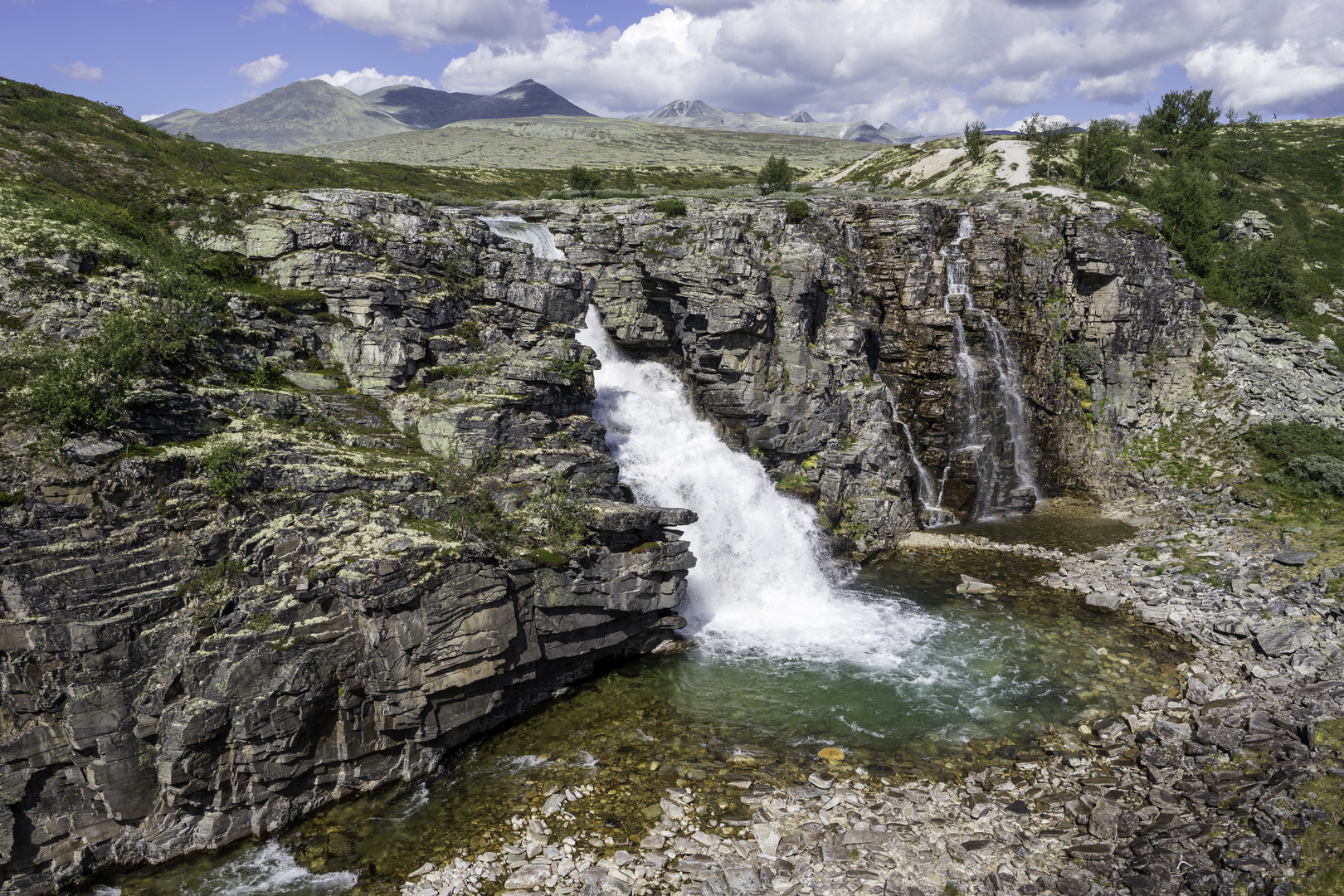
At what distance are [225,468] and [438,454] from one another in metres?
6.96

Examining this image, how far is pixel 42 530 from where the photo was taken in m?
15.7

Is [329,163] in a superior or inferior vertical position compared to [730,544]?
superior

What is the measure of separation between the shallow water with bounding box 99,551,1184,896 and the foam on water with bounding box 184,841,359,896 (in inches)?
1.3

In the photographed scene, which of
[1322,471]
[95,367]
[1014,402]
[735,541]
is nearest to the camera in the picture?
[95,367]

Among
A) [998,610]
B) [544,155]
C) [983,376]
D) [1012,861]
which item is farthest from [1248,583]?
[544,155]

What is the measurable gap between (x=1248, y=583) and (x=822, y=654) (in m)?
19.4

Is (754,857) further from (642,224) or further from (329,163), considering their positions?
(329,163)

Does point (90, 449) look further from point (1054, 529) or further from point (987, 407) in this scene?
point (1054, 529)

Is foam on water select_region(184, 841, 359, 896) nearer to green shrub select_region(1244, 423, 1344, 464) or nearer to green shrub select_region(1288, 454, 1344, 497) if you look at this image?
green shrub select_region(1288, 454, 1344, 497)

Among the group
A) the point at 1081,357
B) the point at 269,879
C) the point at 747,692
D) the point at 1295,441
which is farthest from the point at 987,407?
the point at 269,879

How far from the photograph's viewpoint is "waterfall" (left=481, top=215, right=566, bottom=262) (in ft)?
127

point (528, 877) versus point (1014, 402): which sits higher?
point (1014, 402)

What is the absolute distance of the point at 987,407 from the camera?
3947 centimetres

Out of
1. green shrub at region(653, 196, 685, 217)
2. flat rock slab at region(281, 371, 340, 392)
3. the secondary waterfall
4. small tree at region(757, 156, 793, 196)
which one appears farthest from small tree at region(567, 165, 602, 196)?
flat rock slab at region(281, 371, 340, 392)
